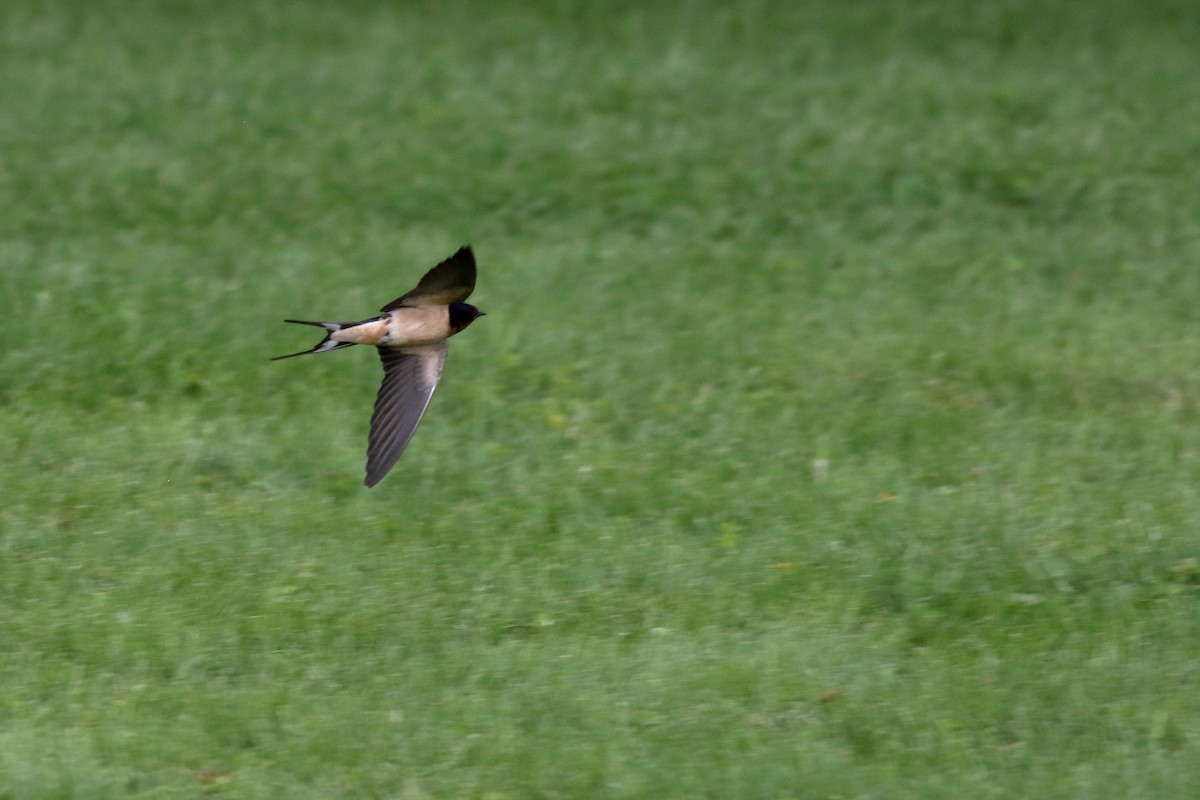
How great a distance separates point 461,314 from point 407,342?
324 mm

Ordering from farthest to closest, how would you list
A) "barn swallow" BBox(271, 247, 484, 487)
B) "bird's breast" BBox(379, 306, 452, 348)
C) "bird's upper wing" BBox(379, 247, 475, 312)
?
"bird's breast" BBox(379, 306, 452, 348), "barn swallow" BBox(271, 247, 484, 487), "bird's upper wing" BBox(379, 247, 475, 312)

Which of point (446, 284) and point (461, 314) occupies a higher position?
point (446, 284)

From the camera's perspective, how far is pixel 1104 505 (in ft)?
25.5

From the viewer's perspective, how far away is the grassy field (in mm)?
5914

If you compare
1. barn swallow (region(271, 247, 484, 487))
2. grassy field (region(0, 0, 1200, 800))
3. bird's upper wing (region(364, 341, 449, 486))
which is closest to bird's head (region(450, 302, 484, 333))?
barn swallow (region(271, 247, 484, 487))

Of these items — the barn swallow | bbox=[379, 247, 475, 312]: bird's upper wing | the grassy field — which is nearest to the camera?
the grassy field

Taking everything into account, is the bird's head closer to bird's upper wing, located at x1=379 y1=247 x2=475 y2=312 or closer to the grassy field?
bird's upper wing, located at x1=379 y1=247 x2=475 y2=312

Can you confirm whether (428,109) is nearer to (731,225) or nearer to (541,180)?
(541,180)

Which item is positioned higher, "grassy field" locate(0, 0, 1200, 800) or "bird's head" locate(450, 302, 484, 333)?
"bird's head" locate(450, 302, 484, 333)

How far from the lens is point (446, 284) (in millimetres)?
6523

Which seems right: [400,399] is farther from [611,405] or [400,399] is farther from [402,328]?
[611,405]

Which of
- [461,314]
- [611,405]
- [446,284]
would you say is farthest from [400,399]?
[611,405]

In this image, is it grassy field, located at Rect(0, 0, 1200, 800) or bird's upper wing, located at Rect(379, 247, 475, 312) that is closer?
grassy field, located at Rect(0, 0, 1200, 800)

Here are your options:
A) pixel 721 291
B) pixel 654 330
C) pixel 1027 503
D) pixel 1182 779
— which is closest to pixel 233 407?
pixel 654 330
